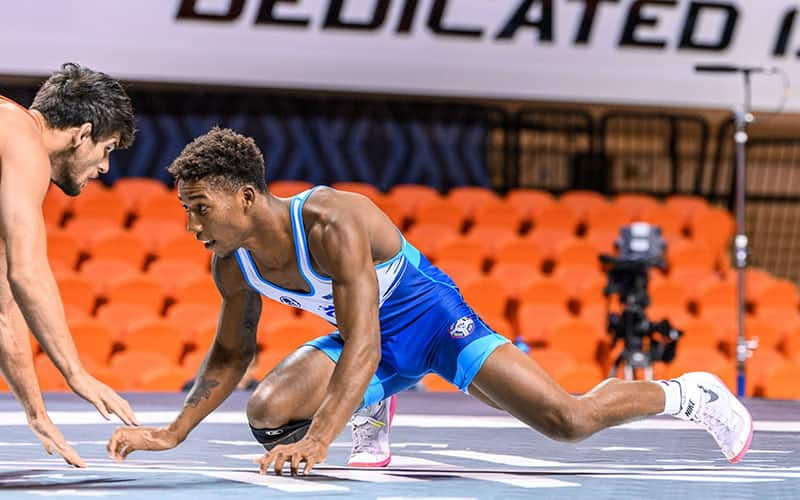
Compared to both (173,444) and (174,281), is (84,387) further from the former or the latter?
(174,281)

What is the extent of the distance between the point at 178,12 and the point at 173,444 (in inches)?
249

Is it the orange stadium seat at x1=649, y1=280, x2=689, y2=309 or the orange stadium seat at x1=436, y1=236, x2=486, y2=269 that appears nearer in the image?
the orange stadium seat at x1=649, y1=280, x2=689, y2=309

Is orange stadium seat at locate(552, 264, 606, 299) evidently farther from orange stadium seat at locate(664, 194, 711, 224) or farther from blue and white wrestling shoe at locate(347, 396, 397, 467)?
blue and white wrestling shoe at locate(347, 396, 397, 467)

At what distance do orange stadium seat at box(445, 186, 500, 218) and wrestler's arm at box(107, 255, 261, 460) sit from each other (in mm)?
5855

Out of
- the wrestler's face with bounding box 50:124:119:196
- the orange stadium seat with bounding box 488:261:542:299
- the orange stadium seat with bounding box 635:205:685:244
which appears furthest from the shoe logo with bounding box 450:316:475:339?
→ the orange stadium seat with bounding box 635:205:685:244

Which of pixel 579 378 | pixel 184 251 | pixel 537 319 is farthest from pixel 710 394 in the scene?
pixel 184 251

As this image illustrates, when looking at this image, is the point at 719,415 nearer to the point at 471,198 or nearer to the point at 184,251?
the point at 184,251

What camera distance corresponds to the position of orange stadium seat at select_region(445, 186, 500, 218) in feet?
30.4

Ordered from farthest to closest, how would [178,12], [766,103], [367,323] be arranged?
[766,103], [178,12], [367,323]

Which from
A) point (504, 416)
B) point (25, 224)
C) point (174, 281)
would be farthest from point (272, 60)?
point (25, 224)

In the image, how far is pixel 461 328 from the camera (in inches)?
137

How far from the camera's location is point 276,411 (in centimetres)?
343

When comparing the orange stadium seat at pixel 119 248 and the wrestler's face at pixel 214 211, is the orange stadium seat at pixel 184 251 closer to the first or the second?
the orange stadium seat at pixel 119 248

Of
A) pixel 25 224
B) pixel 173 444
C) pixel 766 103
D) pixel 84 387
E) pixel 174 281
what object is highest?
pixel 25 224
